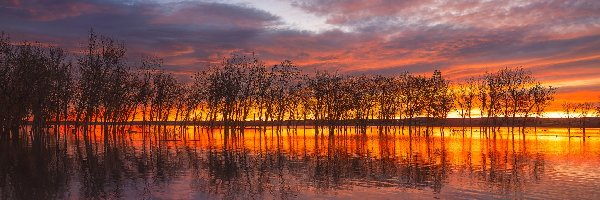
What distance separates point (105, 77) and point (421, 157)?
77.3 metres

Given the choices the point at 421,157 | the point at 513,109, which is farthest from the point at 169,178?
the point at 513,109

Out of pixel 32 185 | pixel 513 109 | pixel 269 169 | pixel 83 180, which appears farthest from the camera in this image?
pixel 513 109

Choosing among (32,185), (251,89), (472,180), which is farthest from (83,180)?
(251,89)

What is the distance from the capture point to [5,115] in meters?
65.4

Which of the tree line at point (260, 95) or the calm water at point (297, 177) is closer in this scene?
the calm water at point (297, 177)

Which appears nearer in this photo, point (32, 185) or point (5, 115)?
point (32, 185)

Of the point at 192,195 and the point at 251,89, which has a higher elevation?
the point at 251,89

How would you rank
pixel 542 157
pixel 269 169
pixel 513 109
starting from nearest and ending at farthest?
pixel 269 169, pixel 542 157, pixel 513 109

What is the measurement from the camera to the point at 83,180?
2622cm

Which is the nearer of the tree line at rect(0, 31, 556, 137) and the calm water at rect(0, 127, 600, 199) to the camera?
the calm water at rect(0, 127, 600, 199)

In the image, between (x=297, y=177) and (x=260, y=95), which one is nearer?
(x=297, y=177)

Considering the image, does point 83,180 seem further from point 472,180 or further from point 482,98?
point 482,98

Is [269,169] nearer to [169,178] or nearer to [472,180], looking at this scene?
[169,178]

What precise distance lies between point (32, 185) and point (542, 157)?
35.2 m
